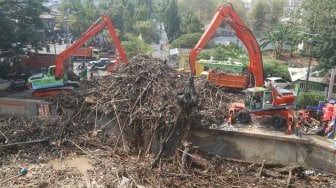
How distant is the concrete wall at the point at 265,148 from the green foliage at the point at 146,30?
1271 inches

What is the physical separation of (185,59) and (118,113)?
44.2 ft

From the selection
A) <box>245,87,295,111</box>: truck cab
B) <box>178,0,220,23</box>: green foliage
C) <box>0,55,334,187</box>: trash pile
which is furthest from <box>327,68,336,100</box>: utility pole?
<box>178,0,220,23</box>: green foliage

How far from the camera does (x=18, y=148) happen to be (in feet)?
52.0

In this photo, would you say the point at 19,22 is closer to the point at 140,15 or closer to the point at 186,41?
the point at 186,41

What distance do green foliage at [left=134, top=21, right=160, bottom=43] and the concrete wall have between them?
32.3 meters

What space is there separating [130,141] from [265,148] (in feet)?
19.4

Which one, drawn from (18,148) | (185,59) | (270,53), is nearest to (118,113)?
(18,148)

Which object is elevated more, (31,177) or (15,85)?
(15,85)

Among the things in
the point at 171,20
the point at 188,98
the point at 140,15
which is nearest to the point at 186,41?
the point at 171,20

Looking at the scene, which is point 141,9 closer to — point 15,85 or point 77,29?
point 77,29

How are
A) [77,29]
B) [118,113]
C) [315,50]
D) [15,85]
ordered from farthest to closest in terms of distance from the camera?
[77,29] → [15,85] → [315,50] → [118,113]

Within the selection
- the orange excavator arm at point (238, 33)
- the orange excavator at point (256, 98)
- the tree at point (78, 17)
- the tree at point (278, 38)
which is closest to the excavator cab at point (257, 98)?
the orange excavator at point (256, 98)

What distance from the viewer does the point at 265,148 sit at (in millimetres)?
15172

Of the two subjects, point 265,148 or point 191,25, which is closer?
point 265,148
